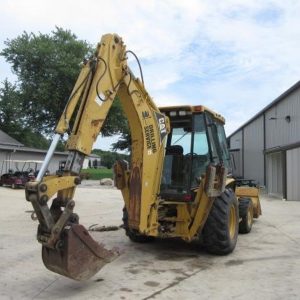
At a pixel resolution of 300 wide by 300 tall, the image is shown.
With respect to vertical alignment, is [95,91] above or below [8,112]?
below

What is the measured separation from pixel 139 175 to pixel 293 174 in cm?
1697

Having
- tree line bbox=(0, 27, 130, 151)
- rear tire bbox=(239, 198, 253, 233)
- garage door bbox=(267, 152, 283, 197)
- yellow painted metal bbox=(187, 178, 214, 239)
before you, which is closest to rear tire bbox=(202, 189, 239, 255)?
yellow painted metal bbox=(187, 178, 214, 239)

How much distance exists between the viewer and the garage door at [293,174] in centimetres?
2300

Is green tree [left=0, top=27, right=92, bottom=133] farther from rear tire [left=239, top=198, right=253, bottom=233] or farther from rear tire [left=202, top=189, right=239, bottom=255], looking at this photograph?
rear tire [left=202, top=189, right=239, bottom=255]

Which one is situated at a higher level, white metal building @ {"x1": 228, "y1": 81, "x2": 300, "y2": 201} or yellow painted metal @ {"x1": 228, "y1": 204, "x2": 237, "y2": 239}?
white metal building @ {"x1": 228, "y1": 81, "x2": 300, "y2": 201}

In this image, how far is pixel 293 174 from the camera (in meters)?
23.4

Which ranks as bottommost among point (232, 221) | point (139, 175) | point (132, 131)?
point (232, 221)

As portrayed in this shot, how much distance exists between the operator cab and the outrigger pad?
8.49 ft

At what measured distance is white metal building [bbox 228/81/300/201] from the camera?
23531mm

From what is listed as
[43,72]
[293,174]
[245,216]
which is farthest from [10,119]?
[245,216]

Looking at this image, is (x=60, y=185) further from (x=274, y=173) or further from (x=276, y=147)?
(x=274, y=173)

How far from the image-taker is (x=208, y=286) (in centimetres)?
664

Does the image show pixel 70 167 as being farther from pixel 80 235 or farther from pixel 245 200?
pixel 245 200

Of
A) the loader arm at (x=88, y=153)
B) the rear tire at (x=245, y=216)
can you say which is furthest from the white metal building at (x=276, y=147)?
the loader arm at (x=88, y=153)
